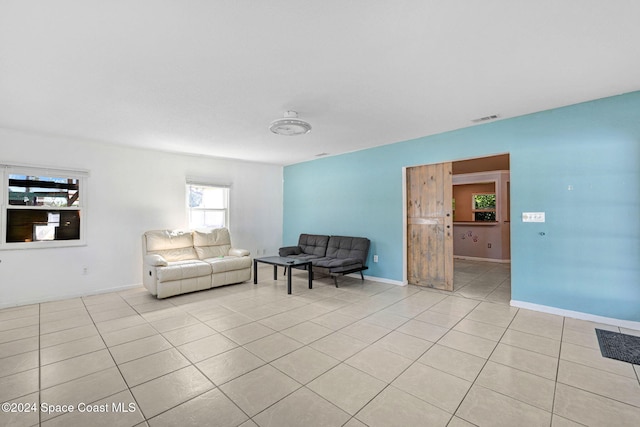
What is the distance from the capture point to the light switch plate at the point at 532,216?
3.53m

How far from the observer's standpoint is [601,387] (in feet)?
6.56

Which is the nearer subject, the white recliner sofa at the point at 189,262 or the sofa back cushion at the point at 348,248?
the white recliner sofa at the point at 189,262

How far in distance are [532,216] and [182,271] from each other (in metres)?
4.90

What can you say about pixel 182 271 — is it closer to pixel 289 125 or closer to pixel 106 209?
pixel 106 209

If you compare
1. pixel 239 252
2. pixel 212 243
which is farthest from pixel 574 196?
pixel 212 243

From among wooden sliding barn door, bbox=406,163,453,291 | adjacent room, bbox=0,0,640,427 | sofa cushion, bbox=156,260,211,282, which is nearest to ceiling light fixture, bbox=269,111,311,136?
adjacent room, bbox=0,0,640,427

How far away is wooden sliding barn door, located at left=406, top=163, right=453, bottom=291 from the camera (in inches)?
178

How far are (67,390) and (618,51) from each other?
4832 mm

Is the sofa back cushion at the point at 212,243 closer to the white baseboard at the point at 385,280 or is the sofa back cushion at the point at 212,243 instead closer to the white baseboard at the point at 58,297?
the white baseboard at the point at 58,297

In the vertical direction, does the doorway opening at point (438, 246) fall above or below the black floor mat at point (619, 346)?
above

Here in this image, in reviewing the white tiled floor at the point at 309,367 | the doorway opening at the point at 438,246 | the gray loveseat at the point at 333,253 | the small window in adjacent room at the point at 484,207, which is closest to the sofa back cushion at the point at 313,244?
the gray loveseat at the point at 333,253

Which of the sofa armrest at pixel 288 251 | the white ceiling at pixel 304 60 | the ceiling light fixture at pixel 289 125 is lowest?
the sofa armrest at pixel 288 251

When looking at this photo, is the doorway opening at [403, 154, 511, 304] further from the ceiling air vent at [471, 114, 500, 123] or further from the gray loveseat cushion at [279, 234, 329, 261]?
the gray loveseat cushion at [279, 234, 329, 261]

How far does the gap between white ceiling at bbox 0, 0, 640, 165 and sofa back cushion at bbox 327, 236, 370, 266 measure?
7.39ft
